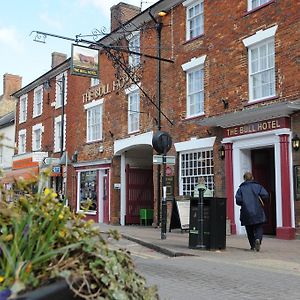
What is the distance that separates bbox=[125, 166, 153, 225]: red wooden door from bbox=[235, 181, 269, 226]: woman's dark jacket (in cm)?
1143

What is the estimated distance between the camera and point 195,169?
17.3 metres

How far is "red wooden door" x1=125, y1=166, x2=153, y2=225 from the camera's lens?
22.2 metres

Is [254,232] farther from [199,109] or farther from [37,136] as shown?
[37,136]

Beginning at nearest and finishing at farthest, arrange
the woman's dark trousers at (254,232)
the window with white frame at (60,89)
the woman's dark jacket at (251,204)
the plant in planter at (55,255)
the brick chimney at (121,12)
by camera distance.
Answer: the plant in planter at (55,255) < the woman's dark jacket at (251,204) < the woman's dark trousers at (254,232) < the brick chimney at (121,12) < the window with white frame at (60,89)

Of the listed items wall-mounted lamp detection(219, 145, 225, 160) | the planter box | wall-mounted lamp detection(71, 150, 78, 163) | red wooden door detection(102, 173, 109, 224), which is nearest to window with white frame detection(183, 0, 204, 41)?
wall-mounted lamp detection(219, 145, 225, 160)

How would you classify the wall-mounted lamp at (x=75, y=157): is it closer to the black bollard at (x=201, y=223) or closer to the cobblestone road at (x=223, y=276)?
the cobblestone road at (x=223, y=276)

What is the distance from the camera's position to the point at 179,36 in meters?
18.4

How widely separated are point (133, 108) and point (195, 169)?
5.13 meters

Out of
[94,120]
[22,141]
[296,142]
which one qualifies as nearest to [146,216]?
[94,120]

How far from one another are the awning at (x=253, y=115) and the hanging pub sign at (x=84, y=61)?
16.0 feet

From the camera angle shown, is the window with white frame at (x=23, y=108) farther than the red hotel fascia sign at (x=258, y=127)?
Yes

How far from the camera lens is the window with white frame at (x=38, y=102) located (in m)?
30.4

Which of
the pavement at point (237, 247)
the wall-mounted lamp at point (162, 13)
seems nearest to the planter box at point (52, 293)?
the pavement at point (237, 247)

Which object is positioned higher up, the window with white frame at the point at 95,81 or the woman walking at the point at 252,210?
the window with white frame at the point at 95,81
